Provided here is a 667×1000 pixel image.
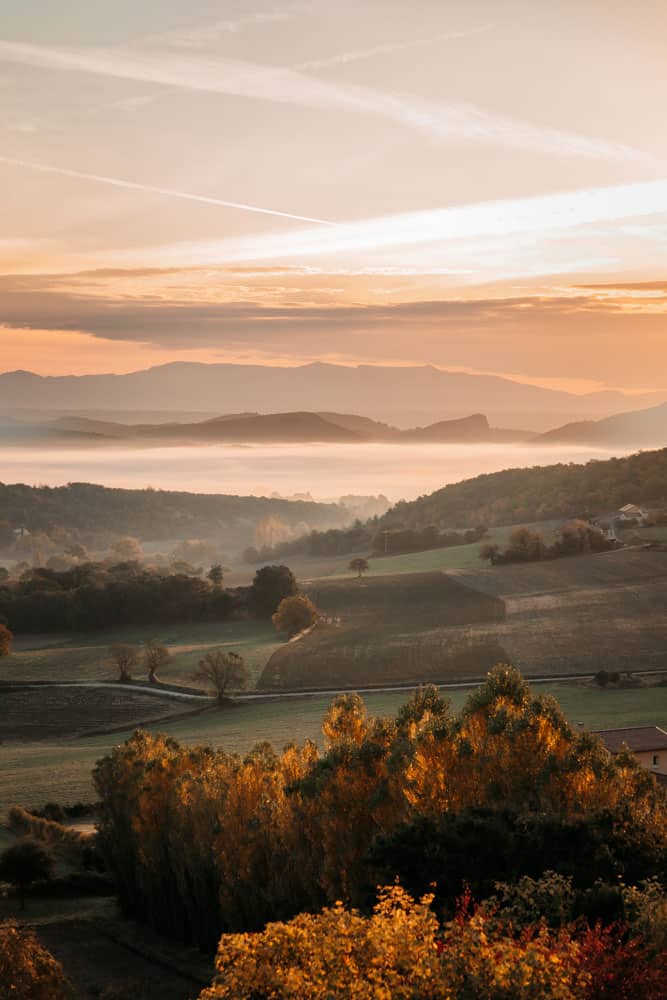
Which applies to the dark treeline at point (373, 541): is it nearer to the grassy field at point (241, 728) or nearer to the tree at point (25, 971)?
the grassy field at point (241, 728)

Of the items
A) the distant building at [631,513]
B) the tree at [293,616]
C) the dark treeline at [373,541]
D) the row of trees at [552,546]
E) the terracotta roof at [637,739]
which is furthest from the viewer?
the dark treeline at [373,541]

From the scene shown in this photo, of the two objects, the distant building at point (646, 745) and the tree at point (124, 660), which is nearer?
the distant building at point (646, 745)

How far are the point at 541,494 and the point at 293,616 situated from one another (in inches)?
2802

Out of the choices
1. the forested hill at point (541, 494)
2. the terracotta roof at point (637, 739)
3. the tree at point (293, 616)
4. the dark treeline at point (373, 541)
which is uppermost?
the forested hill at point (541, 494)

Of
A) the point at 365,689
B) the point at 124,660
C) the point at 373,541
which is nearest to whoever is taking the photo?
the point at 365,689

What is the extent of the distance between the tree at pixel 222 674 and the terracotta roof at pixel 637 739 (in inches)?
1158

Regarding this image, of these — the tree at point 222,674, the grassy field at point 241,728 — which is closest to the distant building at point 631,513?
the grassy field at point 241,728

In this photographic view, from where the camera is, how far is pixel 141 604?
9812cm

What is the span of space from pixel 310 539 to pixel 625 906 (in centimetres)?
13373

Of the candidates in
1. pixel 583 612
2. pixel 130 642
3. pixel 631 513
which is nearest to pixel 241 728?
pixel 130 642

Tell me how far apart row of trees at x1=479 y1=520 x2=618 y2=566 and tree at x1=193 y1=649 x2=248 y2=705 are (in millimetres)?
38306

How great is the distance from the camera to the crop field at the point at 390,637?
7881 cm

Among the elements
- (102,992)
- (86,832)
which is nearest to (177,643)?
(86,832)

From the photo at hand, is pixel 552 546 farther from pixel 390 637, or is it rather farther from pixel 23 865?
pixel 23 865
